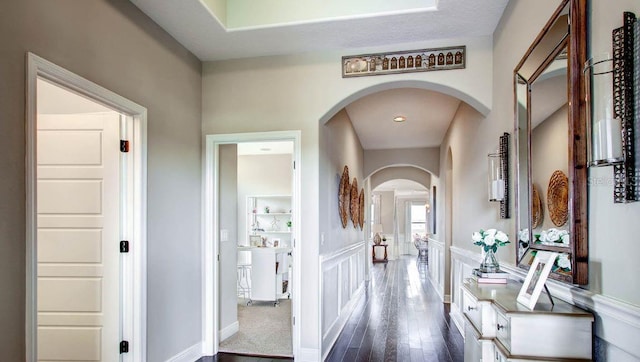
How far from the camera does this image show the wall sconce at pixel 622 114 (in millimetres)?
1316

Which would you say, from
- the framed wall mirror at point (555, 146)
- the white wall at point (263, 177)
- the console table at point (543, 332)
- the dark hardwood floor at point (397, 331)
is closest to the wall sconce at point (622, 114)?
the framed wall mirror at point (555, 146)

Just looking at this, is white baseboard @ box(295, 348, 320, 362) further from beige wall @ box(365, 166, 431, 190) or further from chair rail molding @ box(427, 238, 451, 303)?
beige wall @ box(365, 166, 431, 190)

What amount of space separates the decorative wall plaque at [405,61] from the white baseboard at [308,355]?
2.48 m

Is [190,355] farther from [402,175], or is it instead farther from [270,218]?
[402,175]

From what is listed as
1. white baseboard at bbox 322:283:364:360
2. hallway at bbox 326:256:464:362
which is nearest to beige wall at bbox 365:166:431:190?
hallway at bbox 326:256:464:362

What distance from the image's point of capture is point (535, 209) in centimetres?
224

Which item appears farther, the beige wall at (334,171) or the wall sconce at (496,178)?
the beige wall at (334,171)

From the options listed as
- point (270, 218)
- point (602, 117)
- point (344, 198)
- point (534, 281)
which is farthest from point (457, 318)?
point (270, 218)

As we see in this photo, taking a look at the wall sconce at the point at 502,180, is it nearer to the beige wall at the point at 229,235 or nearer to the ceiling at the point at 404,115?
the ceiling at the point at 404,115

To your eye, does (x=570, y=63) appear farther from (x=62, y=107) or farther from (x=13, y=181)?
(x=62, y=107)

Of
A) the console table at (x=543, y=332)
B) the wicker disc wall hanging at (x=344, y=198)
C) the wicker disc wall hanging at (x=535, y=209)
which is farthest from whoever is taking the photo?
the wicker disc wall hanging at (x=344, y=198)

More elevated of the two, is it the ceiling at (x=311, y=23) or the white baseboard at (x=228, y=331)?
the ceiling at (x=311, y=23)

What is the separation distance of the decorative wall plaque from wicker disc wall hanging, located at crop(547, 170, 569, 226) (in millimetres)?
1779

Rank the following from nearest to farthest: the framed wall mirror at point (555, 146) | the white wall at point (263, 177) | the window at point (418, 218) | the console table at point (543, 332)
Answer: the console table at point (543, 332)
the framed wall mirror at point (555, 146)
the white wall at point (263, 177)
the window at point (418, 218)
